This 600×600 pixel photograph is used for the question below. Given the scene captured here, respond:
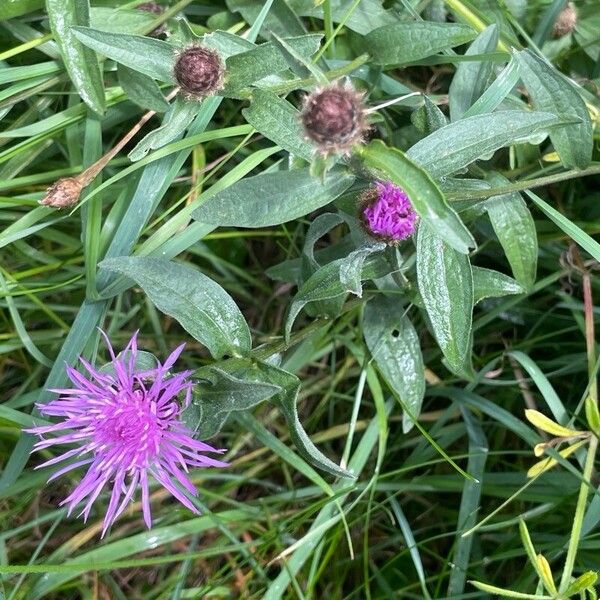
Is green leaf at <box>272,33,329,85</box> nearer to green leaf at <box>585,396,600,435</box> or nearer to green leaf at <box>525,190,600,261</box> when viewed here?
green leaf at <box>525,190,600,261</box>

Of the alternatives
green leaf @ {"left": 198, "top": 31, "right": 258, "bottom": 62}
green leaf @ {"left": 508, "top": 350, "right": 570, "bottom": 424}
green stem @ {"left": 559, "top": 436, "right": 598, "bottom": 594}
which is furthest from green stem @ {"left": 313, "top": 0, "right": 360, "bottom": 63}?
green stem @ {"left": 559, "top": 436, "right": 598, "bottom": 594}

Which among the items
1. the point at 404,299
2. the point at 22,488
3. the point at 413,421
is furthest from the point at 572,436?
the point at 22,488

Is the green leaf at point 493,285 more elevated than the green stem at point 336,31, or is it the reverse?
the green stem at point 336,31

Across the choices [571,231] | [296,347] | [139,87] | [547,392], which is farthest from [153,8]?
[547,392]

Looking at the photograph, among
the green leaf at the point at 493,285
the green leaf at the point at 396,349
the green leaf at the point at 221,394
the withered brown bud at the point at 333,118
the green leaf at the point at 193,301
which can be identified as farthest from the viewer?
the green leaf at the point at 396,349

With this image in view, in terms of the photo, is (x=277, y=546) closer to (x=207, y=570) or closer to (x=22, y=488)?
(x=207, y=570)

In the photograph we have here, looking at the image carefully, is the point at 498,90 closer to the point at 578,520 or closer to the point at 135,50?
the point at 135,50

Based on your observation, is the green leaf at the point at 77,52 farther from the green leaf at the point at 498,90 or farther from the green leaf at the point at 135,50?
the green leaf at the point at 498,90

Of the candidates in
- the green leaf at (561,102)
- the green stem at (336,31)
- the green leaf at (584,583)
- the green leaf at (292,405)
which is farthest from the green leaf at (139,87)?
the green leaf at (584,583)
